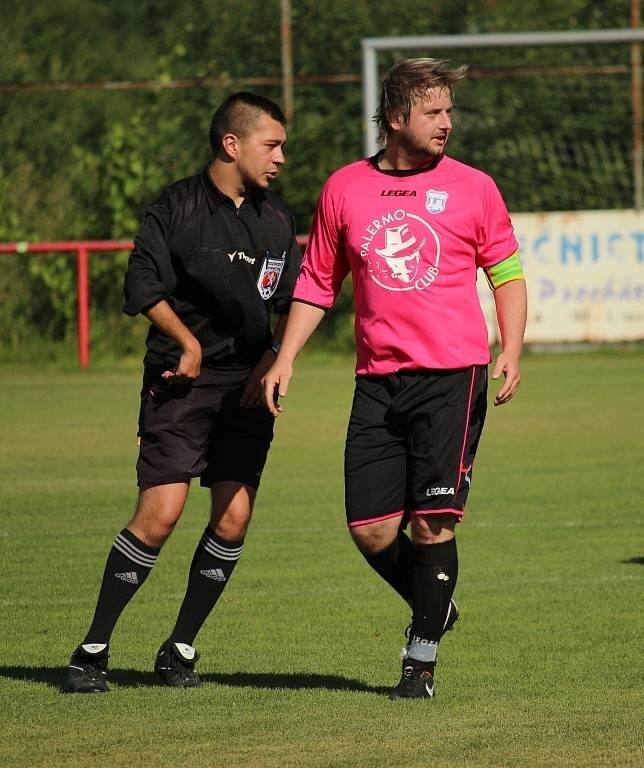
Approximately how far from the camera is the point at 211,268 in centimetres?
582

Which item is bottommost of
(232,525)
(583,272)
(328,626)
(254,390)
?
(328,626)

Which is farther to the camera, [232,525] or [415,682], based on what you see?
[232,525]

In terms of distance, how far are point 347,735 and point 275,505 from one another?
5.70 meters

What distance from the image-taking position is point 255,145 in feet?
19.3

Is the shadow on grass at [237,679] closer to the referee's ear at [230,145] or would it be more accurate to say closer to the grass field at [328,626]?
the grass field at [328,626]

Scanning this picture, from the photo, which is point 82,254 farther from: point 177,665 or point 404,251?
point 404,251

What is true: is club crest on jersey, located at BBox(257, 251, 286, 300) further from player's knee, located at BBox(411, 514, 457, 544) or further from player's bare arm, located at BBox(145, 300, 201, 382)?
player's knee, located at BBox(411, 514, 457, 544)

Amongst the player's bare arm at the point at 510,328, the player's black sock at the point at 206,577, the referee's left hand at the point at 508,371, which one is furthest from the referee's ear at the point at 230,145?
the player's black sock at the point at 206,577

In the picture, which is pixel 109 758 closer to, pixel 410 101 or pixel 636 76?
pixel 410 101

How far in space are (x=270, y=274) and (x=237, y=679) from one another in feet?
4.80

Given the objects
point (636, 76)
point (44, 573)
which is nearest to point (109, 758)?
point (44, 573)

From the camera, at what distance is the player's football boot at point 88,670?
566 centimetres

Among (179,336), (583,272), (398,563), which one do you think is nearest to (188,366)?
(179,336)

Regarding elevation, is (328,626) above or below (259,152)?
below
